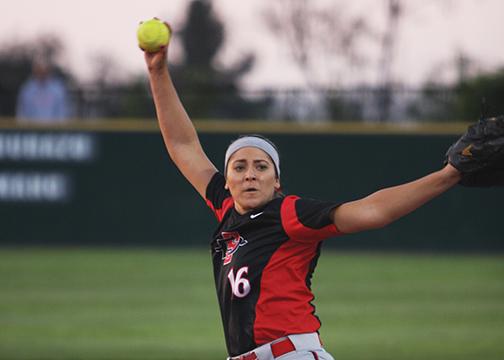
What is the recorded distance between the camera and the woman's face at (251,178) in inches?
201

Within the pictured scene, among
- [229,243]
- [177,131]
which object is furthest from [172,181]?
[229,243]

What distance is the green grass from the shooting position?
9.89 meters

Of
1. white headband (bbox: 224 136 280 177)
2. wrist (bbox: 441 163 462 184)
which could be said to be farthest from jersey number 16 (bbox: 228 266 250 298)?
wrist (bbox: 441 163 462 184)

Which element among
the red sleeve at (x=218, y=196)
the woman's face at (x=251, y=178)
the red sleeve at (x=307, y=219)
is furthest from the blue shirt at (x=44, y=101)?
the red sleeve at (x=307, y=219)

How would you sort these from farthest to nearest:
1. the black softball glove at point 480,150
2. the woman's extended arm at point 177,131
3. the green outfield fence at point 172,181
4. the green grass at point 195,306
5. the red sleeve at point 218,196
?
the green outfield fence at point 172,181, the green grass at point 195,306, the woman's extended arm at point 177,131, the red sleeve at point 218,196, the black softball glove at point 480,150

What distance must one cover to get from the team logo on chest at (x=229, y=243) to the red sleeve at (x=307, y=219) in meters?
0.28

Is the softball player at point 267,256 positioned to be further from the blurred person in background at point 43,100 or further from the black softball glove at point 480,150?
the blurred person in background at point 43,100

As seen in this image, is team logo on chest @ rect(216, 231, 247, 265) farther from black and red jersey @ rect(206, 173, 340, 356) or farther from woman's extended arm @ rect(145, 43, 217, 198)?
woman's extended arm @ rect(145, 43, 217, 198)

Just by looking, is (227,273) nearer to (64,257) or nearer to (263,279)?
(263,279)

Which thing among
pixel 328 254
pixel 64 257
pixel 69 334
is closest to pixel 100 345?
pixel 69 334

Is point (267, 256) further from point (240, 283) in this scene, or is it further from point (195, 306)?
point (195, 306)

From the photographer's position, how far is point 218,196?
220 inches

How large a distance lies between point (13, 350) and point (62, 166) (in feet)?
30.5

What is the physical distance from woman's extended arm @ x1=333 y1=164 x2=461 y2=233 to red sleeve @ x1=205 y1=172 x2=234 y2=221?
2.97 ft
